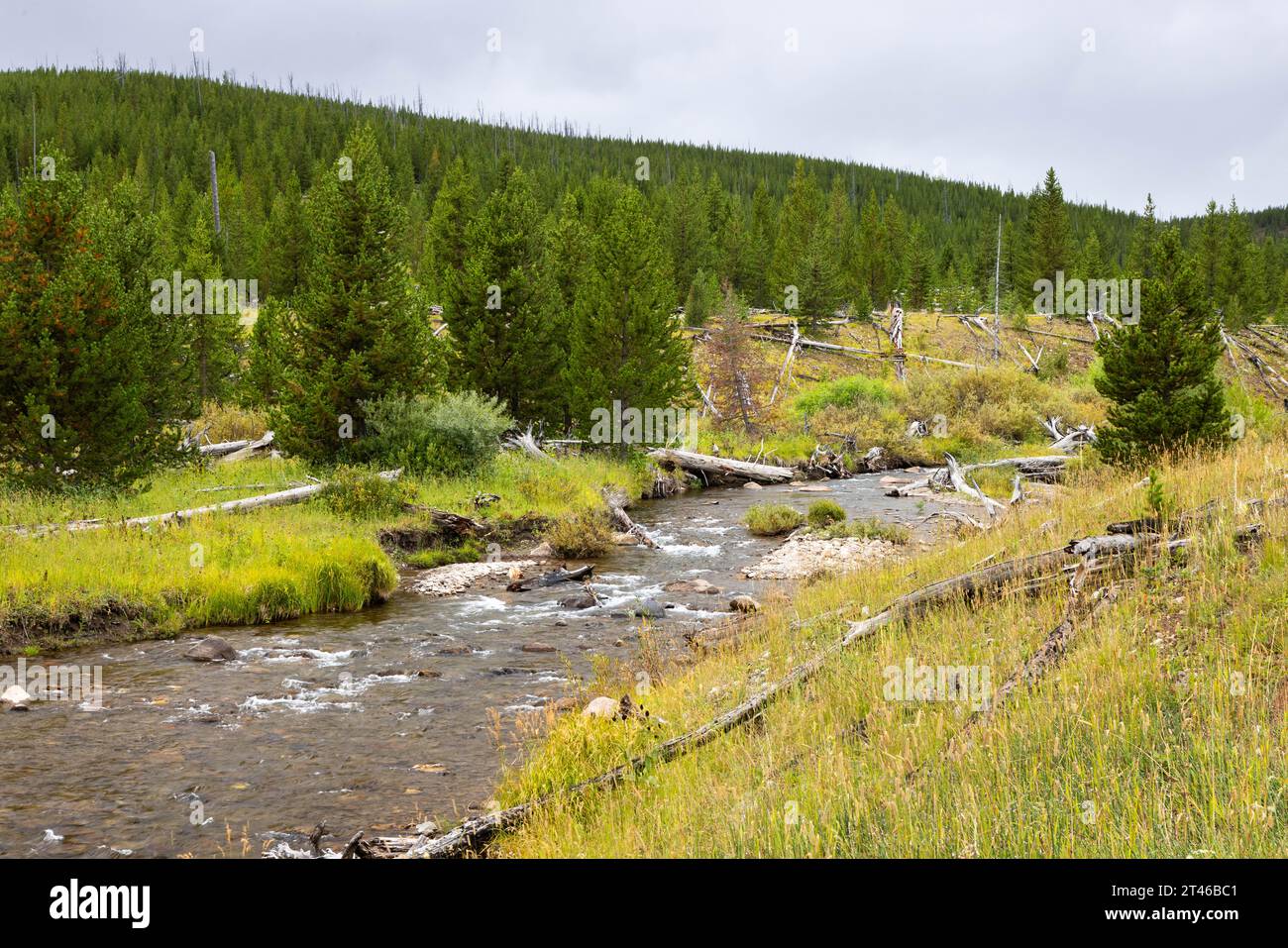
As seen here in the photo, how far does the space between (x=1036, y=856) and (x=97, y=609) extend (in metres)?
14.2

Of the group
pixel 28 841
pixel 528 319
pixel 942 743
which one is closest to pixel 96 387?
pixel 28 841

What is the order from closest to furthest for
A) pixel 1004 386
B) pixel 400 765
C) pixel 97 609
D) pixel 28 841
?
pixel 28 841, pixel 400 765, pixel 97 609, pixel 1004 386

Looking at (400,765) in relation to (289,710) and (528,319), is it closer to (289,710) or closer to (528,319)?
(289,710)

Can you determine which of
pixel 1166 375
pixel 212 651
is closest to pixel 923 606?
pixel 212 651

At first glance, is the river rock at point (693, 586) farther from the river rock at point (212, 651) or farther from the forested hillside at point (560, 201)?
the forested hillside at point (560, 201)

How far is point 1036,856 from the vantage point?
4.08 metres

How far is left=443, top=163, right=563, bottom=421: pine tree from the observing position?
30.3 meters

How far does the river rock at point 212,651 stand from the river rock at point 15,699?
2.16 metres

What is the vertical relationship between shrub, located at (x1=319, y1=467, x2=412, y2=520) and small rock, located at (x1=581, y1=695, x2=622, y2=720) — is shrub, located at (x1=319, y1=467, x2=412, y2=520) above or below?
above

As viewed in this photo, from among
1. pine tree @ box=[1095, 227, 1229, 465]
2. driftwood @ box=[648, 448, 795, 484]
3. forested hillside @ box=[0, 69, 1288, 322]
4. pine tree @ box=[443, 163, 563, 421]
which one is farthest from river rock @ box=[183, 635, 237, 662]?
forested hillside @ box=[0, 69, 1288, 322]

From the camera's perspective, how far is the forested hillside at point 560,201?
6231cm

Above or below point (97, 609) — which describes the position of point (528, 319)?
above

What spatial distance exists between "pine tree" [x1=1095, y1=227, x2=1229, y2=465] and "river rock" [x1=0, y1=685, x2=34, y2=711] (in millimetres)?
→ 19920

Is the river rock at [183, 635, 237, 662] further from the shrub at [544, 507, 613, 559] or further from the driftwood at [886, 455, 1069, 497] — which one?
the driftwood at [886, 455, 1069, 497]
